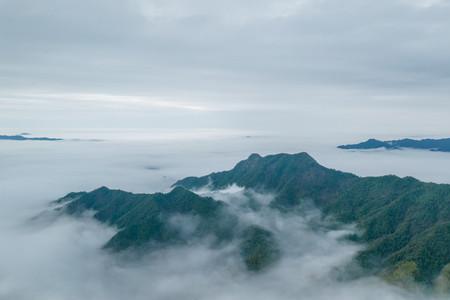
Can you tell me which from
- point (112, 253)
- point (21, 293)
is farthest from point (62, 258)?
point (21, 293)

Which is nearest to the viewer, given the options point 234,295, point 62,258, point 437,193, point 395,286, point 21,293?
point 395,286

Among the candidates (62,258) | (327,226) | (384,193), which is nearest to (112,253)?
(62,258)

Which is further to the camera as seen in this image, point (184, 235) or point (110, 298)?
point (184, 235)

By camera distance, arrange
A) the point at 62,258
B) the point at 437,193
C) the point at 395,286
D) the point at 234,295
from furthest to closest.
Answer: the point at 62,258 → the point at 437,193 → the point at 234,295 → the point at 395,286

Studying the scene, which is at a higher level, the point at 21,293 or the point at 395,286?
the point at 395,286

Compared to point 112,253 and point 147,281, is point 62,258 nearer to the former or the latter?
point 112,253

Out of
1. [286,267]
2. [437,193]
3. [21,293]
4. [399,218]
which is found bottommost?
[21,293]

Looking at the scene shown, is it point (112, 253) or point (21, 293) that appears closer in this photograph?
point (21, 293)

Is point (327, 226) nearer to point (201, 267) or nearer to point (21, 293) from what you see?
point (201, 267)

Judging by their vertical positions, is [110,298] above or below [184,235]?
below
